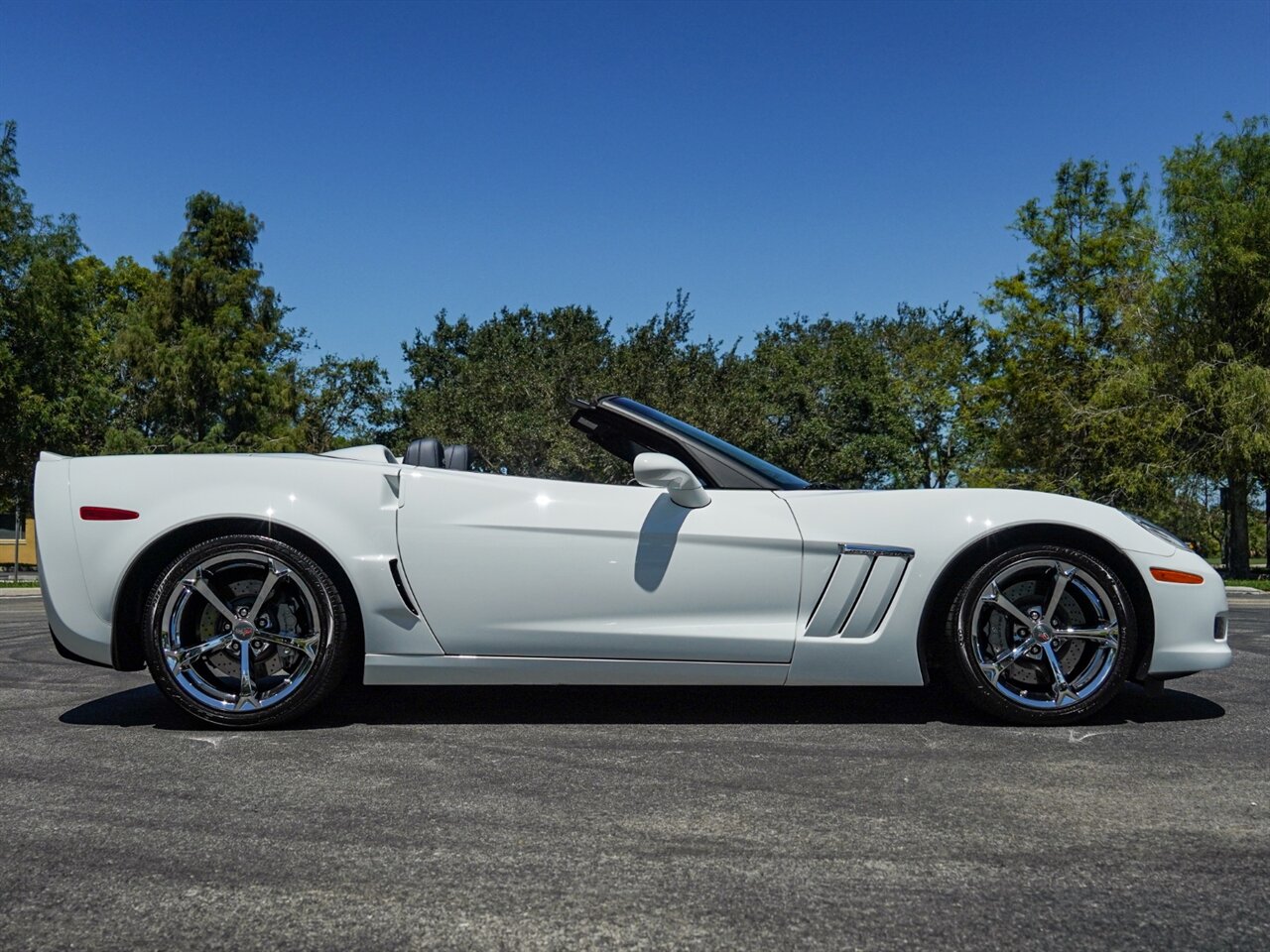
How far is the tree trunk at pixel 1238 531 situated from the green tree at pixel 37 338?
2821cm

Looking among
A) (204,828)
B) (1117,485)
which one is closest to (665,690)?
(204,828)

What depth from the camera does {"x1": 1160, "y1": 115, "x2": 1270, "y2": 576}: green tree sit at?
23.2 metres

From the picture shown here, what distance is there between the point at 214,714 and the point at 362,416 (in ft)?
137

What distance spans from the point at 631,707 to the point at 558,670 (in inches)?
23.1

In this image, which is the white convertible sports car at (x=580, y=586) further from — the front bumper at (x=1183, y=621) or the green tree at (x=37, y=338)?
the green tree at (x=37, y=338)

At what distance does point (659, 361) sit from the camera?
101 ft

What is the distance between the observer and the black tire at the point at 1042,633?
144 inches

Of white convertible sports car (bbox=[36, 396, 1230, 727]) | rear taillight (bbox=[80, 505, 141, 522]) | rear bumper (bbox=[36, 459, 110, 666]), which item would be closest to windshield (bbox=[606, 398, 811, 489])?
white convertible sports car (bbox=[36, 396, 1230, 727])

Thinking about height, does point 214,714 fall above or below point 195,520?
below

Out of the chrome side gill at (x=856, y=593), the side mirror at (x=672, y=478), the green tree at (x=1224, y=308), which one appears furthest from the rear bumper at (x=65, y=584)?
the green tree at (x=1224, y=308)

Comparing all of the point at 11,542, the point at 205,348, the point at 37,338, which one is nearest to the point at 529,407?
the point at 205,348

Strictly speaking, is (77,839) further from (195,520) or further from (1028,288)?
(1028,288)

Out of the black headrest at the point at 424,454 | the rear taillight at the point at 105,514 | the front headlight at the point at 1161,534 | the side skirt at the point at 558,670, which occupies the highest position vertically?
the black headrest at the point at 424,454

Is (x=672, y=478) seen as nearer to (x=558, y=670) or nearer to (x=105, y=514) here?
(x=558, y=670)
